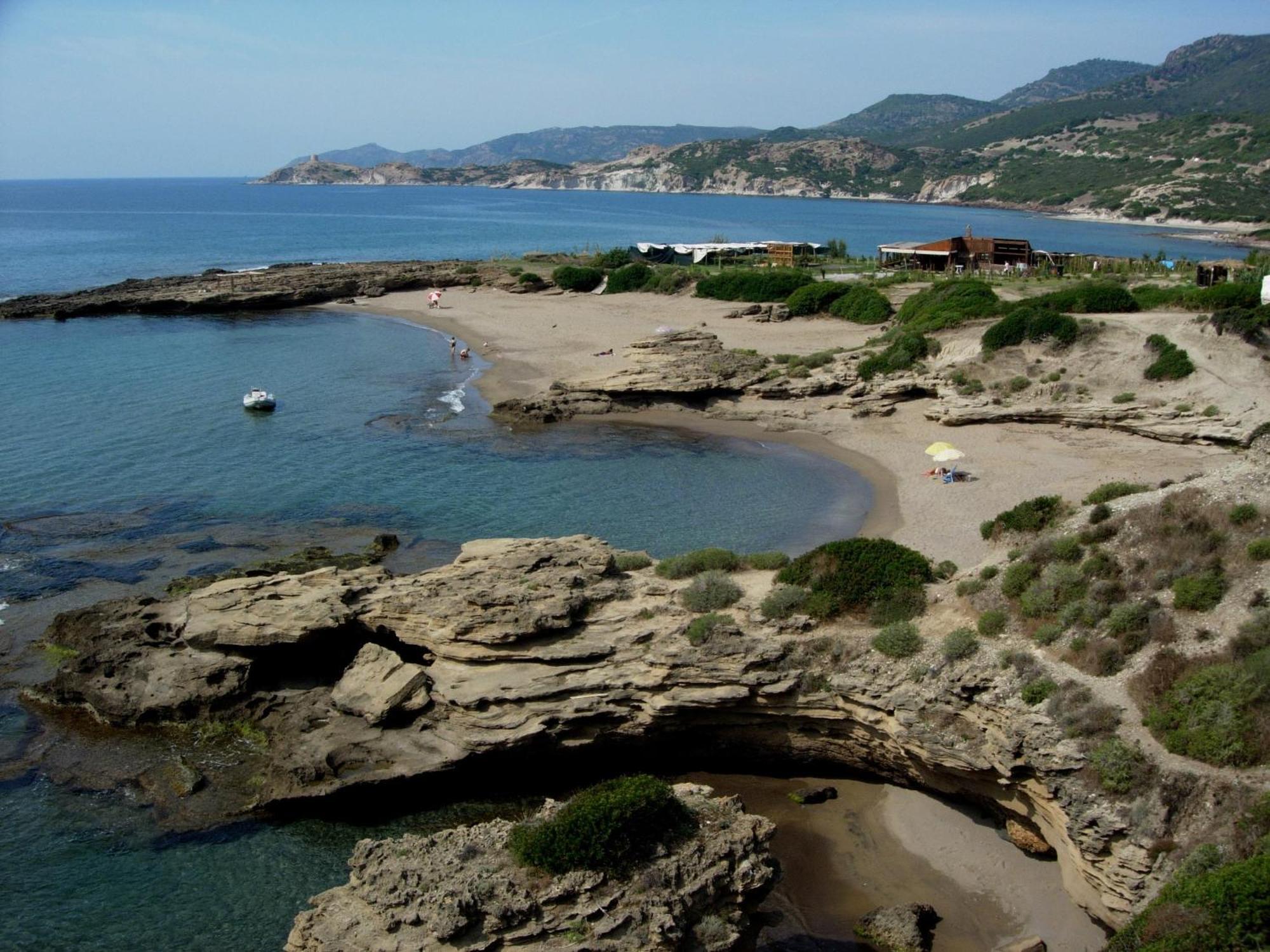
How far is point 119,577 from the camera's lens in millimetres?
27578

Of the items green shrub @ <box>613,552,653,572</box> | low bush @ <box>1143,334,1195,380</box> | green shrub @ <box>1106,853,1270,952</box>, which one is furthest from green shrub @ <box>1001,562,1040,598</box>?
low bush @ <box>1143,334,1195,380</box>

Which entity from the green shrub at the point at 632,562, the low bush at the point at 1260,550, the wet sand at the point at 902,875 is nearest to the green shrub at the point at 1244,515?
the low bush at the point at 1260,550

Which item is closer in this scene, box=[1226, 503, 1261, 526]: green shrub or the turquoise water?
box=[1226, 503, 1261, 526]: green shrub

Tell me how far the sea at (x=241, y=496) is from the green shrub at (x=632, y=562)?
15.9 ft

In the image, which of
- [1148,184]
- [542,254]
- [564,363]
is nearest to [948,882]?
[564,363]

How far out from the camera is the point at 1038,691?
1603 centimetres

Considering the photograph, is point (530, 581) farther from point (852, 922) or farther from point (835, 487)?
point (835, 487)

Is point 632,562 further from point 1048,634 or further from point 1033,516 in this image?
point 1048,634

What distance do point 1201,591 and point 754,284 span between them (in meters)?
53.6

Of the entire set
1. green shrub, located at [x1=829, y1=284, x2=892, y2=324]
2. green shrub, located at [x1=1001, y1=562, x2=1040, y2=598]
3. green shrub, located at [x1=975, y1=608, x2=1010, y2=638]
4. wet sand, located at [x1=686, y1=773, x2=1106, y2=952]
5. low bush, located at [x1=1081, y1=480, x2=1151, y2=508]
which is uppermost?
green shrub, located at [x1=829, y1=284, x2=892, y2=324]

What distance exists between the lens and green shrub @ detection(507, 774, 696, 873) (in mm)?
13164

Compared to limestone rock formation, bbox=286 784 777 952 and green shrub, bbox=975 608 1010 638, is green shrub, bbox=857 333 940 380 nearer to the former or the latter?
green shrub, bbox=975 608 1010 638

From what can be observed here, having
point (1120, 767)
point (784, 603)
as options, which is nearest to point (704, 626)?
point (784, 603)

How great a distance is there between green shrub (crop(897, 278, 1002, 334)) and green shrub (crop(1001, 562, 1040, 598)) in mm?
30100
